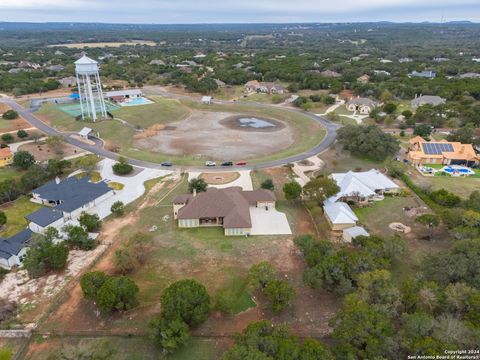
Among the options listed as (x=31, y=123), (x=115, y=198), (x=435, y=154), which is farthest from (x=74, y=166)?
(x=435, y=154)

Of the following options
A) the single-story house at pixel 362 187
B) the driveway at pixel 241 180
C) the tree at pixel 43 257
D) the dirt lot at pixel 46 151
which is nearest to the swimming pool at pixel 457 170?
the single-story house at pixel 362 187

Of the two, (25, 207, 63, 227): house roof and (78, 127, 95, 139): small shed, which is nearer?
(25, 207, 63, 227): house roof

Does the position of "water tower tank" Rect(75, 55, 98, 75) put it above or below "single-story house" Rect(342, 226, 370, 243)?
above

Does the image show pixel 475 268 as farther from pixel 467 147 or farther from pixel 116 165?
pixel 116 165

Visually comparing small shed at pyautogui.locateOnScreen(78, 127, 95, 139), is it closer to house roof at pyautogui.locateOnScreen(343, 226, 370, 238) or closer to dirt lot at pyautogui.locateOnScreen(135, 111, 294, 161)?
dirt lot at pyautogui.locateOnScreen(135, 111, 294, 161)

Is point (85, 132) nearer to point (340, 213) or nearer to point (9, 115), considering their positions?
point (9, 115)

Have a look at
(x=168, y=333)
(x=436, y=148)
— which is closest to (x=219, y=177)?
(x=168, y=333)

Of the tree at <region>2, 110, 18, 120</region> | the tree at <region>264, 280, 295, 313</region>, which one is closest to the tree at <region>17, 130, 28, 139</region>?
the tree at <region>2, 110, 18, 120</region>
